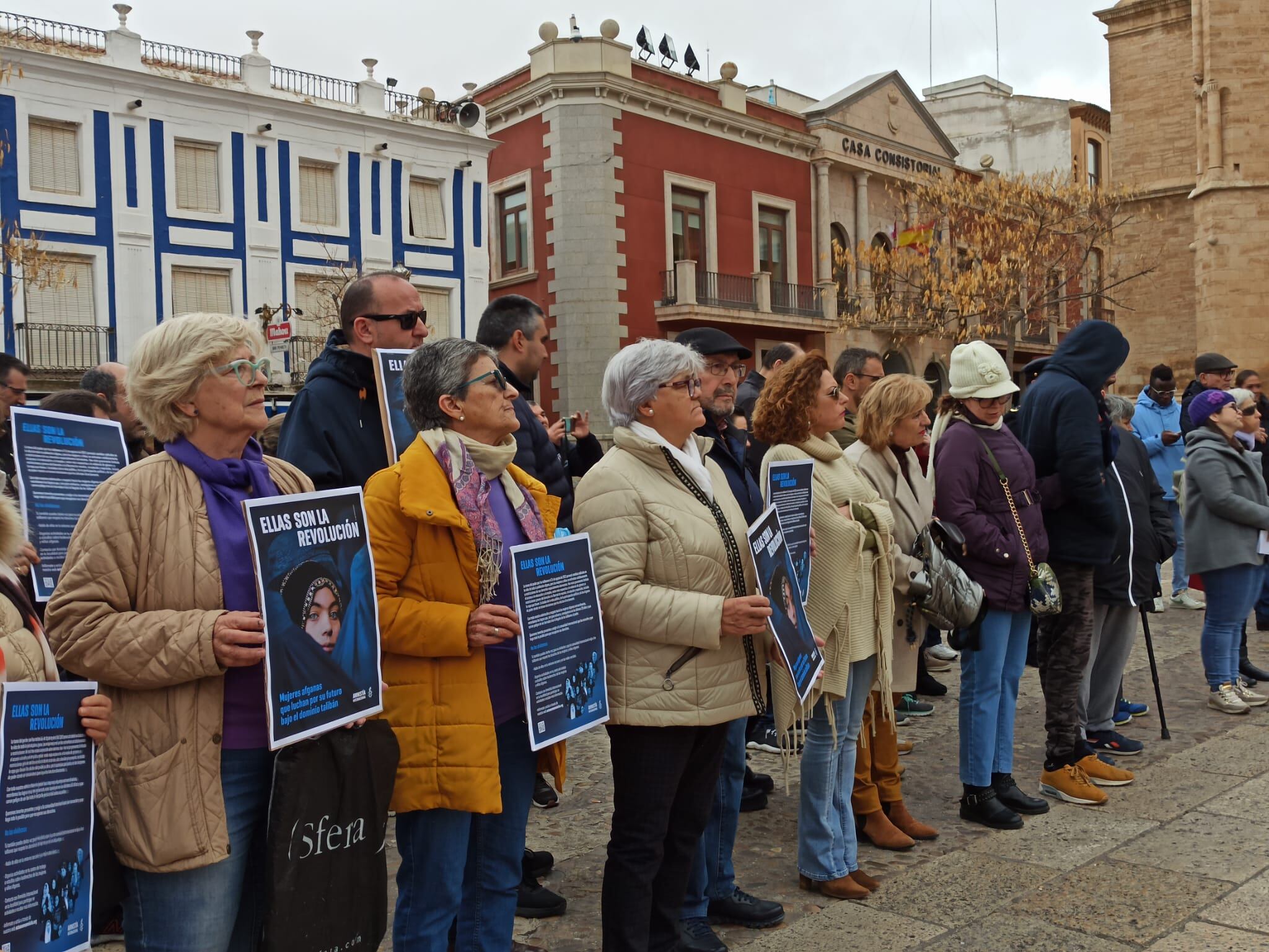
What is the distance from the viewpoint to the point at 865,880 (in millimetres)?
4285

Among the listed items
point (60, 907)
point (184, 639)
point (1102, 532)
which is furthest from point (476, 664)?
point (1102, 532)

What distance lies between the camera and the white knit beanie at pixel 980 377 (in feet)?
16.8

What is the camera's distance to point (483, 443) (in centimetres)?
313

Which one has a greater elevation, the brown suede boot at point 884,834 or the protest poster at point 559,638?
the protest poster at point 559,638

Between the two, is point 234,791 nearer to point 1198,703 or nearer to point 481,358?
point 481,358

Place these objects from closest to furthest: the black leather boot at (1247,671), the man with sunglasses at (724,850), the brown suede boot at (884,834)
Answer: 1. the man with sunglasses at (724,850)
2. the brown suede boot at (884,834)
3. the black leather boot at (1247,671)

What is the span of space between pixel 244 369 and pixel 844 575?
2.45 meters

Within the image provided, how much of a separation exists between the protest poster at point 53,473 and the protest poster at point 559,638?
137 cm

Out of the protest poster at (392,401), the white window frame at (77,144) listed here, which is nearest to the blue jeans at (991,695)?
the protest poster at (392,401)

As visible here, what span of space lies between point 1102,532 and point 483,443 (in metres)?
3.66

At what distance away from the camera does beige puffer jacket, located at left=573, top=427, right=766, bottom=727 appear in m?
3.26

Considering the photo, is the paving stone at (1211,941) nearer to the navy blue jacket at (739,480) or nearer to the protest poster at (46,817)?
the navy blue jacket at (739,480)

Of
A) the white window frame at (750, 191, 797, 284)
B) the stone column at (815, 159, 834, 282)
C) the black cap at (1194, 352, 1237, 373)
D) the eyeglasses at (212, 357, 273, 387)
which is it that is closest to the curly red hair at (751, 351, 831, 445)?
the eyeglasses at (212, 357, 273, 387)

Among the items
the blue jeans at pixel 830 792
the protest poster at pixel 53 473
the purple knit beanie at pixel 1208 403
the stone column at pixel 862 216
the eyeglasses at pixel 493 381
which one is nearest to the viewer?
the eyeglasses at pixel 493 381
